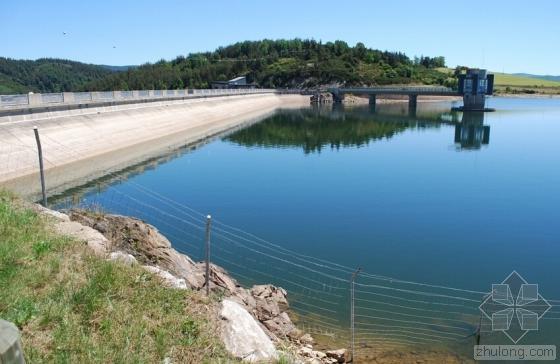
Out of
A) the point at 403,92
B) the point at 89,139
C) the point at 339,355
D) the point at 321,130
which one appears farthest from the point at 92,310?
the point at 403,92

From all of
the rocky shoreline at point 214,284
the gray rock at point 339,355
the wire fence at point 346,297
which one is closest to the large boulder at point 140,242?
the rocky shoreline at point 214,284

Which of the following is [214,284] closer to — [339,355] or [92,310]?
[339,355]

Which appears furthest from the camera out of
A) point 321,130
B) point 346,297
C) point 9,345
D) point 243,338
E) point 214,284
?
point 321,130

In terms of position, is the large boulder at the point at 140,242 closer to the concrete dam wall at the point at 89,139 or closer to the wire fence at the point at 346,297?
the wire fence at the point at 346,297

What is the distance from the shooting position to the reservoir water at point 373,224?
1458 centimetres

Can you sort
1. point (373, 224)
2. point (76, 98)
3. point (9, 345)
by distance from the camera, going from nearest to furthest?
point (9, 345) → point (373, 224) → point (76, 98)

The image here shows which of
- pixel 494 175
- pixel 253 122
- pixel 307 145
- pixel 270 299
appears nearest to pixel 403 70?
pixel 253 122

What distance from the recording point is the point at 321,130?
7750cm

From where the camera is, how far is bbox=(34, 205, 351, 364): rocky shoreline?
27.0ft

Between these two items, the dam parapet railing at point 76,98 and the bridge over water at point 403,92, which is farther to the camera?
the bridge over water at point 403,92

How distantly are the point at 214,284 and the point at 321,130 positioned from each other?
219 ft

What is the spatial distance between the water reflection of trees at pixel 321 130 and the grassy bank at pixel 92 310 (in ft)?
155

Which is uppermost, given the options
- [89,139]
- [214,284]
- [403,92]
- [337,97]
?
[403,92]

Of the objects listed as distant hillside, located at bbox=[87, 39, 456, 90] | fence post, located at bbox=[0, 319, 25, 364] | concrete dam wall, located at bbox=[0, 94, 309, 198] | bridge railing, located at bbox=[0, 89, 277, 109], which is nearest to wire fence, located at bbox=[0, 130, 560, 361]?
fence post, located at bbox=[0, 319, 25, 364]
